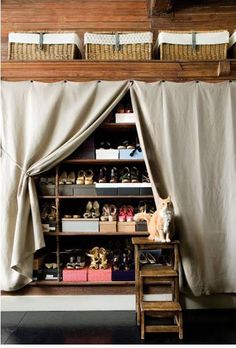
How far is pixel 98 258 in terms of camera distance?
250cm

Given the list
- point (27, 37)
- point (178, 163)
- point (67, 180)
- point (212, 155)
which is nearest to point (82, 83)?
point (27, 37)

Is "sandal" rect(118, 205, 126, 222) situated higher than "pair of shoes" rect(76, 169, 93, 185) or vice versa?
"pair of shoes" rect(76, 169, 93, 185)

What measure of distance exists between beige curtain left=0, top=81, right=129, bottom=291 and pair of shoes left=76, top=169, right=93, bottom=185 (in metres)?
0.26

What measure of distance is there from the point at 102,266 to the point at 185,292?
0.70 metres

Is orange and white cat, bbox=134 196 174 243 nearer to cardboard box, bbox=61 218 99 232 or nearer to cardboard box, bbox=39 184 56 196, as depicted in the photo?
cardboard box, bbox=61 218 99 232

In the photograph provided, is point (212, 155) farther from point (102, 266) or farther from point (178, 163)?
point (102, 266)

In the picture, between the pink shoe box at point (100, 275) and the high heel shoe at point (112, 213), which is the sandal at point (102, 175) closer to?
the high heel shoe at point (112, 213)

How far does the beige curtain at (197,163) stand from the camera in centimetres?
233

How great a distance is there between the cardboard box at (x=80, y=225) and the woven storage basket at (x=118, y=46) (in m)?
1.36

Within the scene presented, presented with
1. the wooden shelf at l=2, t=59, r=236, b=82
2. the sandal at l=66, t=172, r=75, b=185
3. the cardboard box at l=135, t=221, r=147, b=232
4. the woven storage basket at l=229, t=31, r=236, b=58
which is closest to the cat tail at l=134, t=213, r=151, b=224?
the cardboard box at l=135, t=221, r=147, b=232

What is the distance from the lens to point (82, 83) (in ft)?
7.97

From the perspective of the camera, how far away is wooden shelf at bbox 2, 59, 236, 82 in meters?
2.45

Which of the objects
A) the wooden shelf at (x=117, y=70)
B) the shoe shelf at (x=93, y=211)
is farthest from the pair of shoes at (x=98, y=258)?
the wooden shelf at (x=117, y=70)

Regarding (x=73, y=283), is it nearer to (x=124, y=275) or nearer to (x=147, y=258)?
(x=124, y=275)
